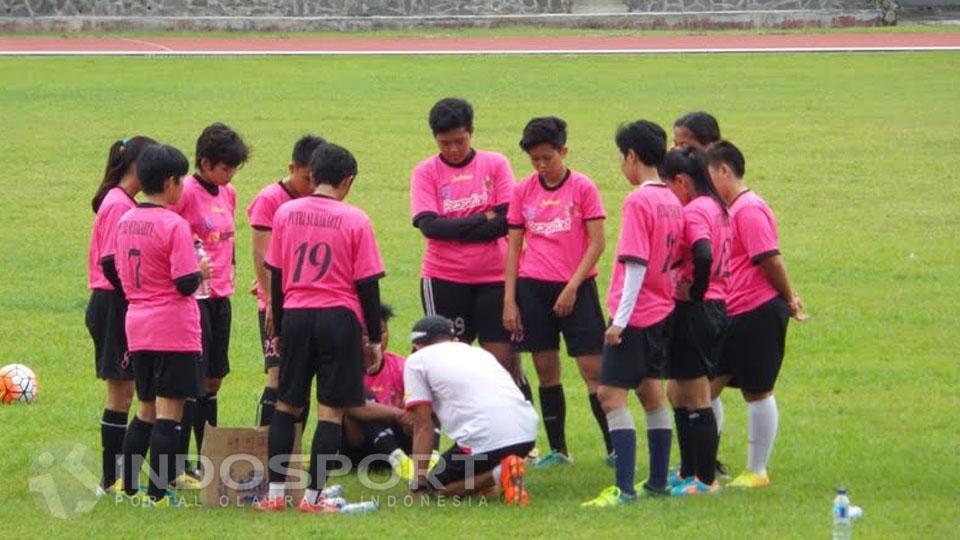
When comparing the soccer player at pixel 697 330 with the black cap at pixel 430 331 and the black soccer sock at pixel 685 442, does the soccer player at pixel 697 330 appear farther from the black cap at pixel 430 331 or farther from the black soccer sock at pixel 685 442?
the black cap at pixel 430 331

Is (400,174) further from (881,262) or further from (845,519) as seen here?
(845,519)

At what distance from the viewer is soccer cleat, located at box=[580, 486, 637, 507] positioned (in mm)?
9078

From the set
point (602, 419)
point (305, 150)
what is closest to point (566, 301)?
point (602, 419)

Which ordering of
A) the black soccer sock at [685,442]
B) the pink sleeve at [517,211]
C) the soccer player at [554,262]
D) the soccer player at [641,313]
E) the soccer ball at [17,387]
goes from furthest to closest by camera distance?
the soccer ball at [17,387] < the pink sleeve at [517,211] < the soccer player at [554,262] < the black soccer sock at [685,442] < the soccer player at [641,313]

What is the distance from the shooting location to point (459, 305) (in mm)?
10523

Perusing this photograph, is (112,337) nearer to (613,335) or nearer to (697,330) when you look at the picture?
(613,335)

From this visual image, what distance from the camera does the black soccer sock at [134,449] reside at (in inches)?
367

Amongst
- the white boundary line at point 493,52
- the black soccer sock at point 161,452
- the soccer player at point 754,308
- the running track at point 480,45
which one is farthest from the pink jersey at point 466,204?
the running track at point 480,45

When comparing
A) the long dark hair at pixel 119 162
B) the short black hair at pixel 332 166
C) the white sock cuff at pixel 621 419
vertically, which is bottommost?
the white sock cuff at pixel 621 419

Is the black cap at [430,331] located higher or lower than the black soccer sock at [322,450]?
higher

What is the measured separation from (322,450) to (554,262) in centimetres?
186

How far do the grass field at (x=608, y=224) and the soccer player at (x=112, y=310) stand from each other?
478 mm

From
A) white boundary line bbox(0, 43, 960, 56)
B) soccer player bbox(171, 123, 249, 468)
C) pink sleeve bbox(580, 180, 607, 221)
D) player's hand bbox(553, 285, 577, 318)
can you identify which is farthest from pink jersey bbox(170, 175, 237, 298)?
white boundary line bbox(0, 43, 960, 56)
